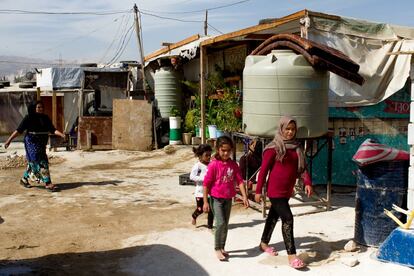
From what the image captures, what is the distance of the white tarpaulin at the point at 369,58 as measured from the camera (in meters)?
7.48

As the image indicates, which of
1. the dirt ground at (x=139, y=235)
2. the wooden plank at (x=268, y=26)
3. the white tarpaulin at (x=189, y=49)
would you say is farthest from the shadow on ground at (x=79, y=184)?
the white tarpaulin at (x=189, y=49)

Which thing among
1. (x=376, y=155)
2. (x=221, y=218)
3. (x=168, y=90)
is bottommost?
(x=221, y=218)

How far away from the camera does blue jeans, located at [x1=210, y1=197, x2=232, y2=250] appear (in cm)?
469

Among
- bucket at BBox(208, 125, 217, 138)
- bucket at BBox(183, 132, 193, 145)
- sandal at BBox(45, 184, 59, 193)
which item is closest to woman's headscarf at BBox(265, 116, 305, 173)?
sandal at BBox(45, 184, 59, 193)

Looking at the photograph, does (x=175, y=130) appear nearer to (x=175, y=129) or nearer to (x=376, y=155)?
(x=175, y=129)

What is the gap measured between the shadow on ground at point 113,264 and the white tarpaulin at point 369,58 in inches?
160

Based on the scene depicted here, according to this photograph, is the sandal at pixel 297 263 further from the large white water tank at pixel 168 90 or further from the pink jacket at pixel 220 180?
the large white water tank at pixel 168 90

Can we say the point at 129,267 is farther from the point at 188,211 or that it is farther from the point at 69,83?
the point at 69,83

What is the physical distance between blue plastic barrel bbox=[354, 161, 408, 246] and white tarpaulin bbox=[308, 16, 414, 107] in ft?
9.04

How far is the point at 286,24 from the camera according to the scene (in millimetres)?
7758

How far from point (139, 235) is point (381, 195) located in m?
2.79

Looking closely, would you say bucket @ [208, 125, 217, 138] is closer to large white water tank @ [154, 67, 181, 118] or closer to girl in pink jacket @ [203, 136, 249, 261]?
large white water tank @ [154, 67, 181, 118]

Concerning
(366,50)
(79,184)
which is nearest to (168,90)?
(79,184)

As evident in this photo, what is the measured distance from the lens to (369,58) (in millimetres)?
7660
